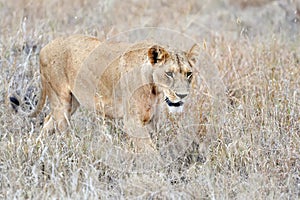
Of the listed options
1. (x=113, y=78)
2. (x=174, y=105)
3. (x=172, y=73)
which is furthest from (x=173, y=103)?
(x=113, y=78)

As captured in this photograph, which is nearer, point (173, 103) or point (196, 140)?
point (173, 103)

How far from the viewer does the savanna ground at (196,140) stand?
3531mm

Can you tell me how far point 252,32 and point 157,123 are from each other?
333cm

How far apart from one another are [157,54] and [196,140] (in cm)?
87

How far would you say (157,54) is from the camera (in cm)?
368

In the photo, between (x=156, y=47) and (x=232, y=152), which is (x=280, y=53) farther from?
A: (x=156, y=47)

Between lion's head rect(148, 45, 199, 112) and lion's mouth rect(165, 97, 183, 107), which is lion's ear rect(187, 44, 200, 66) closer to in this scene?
lion's head rect(148, 45, 199, 112)

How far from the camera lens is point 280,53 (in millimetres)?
5758

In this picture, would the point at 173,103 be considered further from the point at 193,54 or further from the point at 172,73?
the point at 193,54

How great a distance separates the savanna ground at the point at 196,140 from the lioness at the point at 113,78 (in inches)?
7.5

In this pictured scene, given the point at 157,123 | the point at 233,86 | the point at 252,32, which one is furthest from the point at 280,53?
the point at 157,123

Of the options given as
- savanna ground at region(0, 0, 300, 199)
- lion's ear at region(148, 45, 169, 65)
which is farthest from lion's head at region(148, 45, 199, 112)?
savanna ground at region(0, 0, 300, 199)

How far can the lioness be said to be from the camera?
367 centimetres

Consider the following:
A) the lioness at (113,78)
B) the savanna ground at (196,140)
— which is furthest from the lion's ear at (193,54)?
the savanna ground at (196,140)
